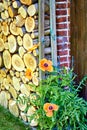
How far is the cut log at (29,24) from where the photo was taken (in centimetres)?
361

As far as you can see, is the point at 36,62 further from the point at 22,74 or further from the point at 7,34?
the point at 7,34

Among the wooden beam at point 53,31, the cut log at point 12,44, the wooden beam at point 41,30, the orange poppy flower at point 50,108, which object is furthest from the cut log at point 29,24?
the orange poppy flower at point 50,108

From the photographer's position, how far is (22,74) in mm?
3957

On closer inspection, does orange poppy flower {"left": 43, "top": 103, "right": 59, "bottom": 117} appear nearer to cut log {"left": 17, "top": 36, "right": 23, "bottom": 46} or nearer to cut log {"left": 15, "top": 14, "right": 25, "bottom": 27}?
cut log {"left": 17, "top": 36, "right": 23, "bottom": 46}

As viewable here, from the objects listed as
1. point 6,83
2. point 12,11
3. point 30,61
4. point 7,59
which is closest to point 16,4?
point 12,11

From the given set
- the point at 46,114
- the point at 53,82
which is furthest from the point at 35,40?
the point at 46,114

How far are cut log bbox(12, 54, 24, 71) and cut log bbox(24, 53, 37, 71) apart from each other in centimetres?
11

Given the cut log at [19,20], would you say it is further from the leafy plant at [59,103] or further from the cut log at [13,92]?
the cut log at [13,92]

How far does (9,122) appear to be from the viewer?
419 cm

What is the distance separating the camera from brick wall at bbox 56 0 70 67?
3.62 meters

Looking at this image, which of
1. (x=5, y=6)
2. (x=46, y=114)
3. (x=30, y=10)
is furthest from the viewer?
(x=5, y=6)

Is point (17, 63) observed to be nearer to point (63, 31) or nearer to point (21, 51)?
point (21, 51)

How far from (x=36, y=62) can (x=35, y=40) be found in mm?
240

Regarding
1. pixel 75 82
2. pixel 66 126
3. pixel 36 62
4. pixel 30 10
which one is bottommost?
pixel 66 126
